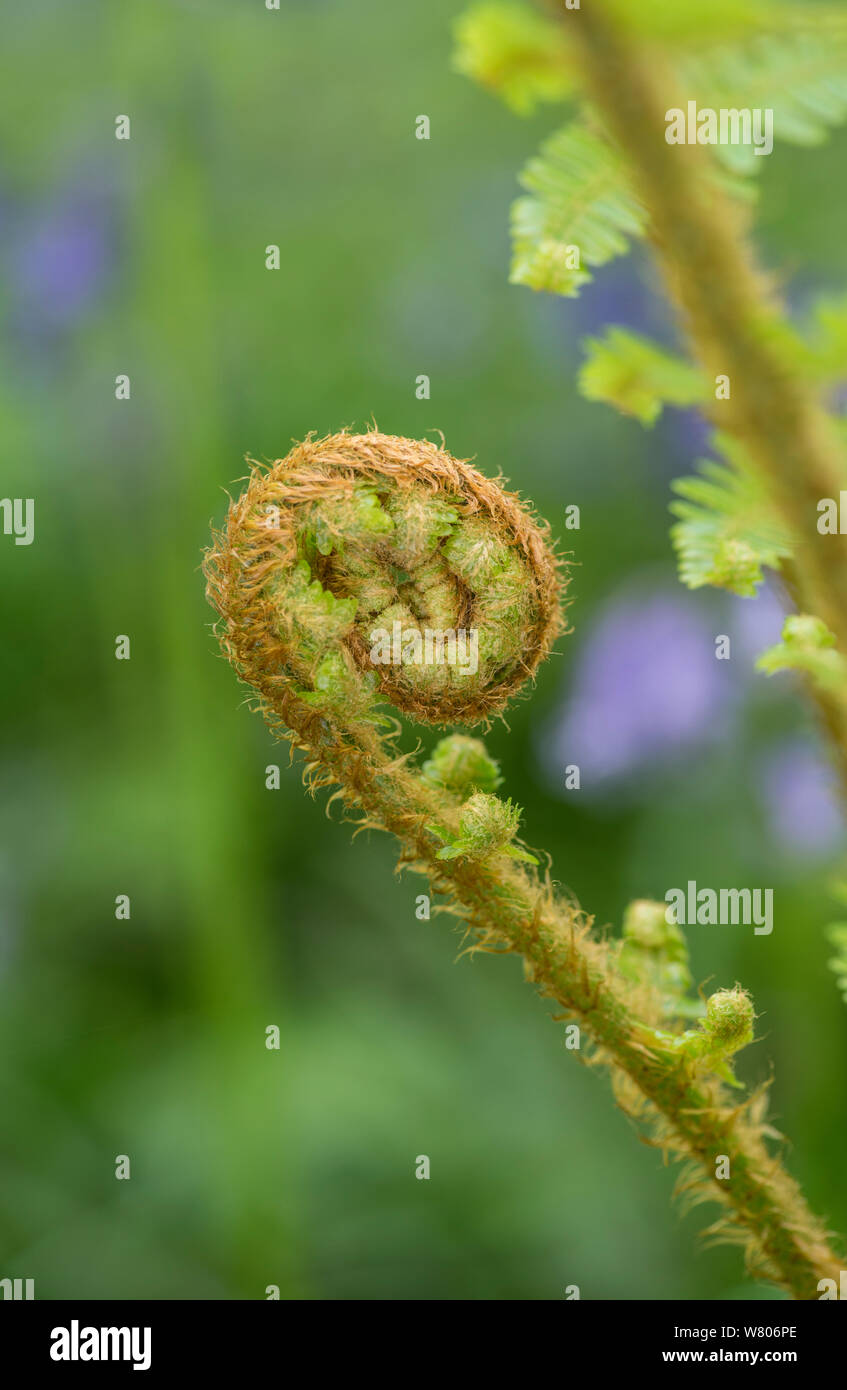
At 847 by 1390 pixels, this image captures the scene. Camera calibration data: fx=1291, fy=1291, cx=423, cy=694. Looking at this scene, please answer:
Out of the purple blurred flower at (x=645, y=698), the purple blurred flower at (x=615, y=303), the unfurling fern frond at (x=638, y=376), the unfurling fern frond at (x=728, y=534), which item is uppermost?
the purple blurred flower at (x=615, y=303)

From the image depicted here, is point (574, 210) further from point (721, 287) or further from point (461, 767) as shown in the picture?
point (461, 767)

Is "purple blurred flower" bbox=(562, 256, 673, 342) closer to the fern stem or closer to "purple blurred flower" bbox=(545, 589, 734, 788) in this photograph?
"purple blurred flower" bbox=(545, 589, 734, 788)

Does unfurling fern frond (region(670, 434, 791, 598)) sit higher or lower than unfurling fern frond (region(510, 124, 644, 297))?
lower

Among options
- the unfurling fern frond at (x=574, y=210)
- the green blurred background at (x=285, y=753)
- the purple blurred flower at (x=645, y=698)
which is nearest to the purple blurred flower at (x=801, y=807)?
the green blurred background at (x=285, y=753)

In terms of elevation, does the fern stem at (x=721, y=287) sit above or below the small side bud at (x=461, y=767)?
above

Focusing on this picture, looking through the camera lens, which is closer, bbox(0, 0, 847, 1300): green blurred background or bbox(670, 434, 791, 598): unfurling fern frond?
bbox(670, 434, 791, 598): unfurling fern frond

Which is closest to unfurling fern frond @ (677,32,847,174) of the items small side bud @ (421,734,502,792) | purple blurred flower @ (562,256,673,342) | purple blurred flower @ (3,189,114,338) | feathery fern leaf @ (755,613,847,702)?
feathery fern leaf @ (755,613,847,702)

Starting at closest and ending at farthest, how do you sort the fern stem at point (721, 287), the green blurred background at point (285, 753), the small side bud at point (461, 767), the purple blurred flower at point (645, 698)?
1. the fern stem at point (721, 287)
2. the small side bud at point (461, 767)
3. the green blurred background at point (285, 753)
4. the purple blurred flower at point (645, 698)

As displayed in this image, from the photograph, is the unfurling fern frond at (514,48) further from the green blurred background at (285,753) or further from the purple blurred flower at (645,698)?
the purple blurred flower at (645,698)
